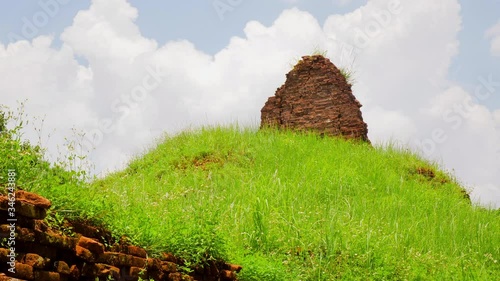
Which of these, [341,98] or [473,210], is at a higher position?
[341,98]

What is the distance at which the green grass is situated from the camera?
5707 mm

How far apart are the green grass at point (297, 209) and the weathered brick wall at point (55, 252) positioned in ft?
0.89

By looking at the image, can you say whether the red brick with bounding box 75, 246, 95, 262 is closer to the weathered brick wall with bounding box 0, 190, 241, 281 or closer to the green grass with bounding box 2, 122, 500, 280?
the weathered brick wall with bounding box 0, 190, 241, 281

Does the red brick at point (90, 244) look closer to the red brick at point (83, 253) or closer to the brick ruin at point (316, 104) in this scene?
the red brick at point (83, 253)

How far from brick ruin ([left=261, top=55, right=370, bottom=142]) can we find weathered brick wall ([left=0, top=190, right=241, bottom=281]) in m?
12.6

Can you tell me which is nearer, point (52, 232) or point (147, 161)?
point (52, 232)

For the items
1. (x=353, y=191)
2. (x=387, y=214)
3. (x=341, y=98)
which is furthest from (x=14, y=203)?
(x=341, y=98)

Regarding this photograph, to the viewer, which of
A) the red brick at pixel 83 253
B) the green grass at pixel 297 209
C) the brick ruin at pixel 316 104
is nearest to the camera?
the red brick at pixel 83 253

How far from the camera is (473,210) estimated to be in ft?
42.8

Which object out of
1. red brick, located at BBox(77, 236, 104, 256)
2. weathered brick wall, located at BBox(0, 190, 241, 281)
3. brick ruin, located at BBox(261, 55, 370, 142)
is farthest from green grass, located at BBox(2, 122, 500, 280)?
brick ruin, located at BBox(261, 55, 370, 142)

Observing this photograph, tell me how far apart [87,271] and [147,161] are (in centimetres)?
1128

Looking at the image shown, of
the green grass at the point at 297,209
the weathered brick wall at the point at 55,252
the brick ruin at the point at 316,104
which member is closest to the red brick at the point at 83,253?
the weathered brick wall at the point at 55,252

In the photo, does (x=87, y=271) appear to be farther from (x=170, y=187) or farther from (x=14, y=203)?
(x=170, y=187)

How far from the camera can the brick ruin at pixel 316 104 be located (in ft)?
56.1
